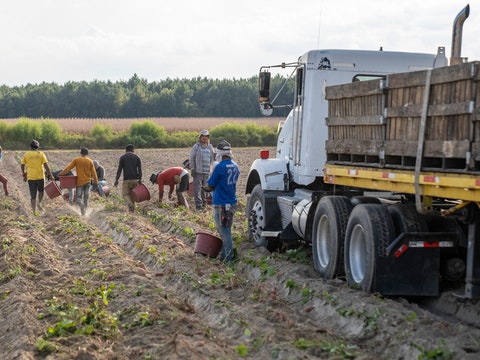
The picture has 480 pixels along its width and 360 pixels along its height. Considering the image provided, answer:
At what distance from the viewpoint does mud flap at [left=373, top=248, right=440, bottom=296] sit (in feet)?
29.9

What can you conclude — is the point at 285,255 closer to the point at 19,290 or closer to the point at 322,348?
the point at 19,290

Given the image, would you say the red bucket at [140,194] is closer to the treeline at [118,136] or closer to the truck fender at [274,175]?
the truck fender at [274,175]

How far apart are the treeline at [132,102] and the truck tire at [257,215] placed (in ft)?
304

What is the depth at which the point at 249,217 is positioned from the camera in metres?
14.1

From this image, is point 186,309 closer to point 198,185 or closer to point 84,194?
point 198,185

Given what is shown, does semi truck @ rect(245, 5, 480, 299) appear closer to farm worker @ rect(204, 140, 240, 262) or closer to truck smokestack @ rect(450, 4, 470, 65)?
truck smokestack @ rect(450, 4, 470, 65)

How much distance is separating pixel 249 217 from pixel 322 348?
6845 millimetres

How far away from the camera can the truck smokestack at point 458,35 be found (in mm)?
10161

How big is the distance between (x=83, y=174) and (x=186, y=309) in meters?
10.6

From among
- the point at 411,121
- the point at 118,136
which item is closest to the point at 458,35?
the point at 411,121

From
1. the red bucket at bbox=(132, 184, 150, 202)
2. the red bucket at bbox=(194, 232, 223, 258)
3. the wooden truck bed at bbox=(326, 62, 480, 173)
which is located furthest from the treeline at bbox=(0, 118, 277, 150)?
the wooden truck bed at bbox=(326, 62, 480, 173)

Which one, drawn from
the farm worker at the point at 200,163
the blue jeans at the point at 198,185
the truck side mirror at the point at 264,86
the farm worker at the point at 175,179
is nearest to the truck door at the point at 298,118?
the truck side mirror at the point at 264,86

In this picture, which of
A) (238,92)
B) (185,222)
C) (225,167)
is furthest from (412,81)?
(238,92)

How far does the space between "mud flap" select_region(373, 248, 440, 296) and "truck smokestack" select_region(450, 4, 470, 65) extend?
2865 millimetres
